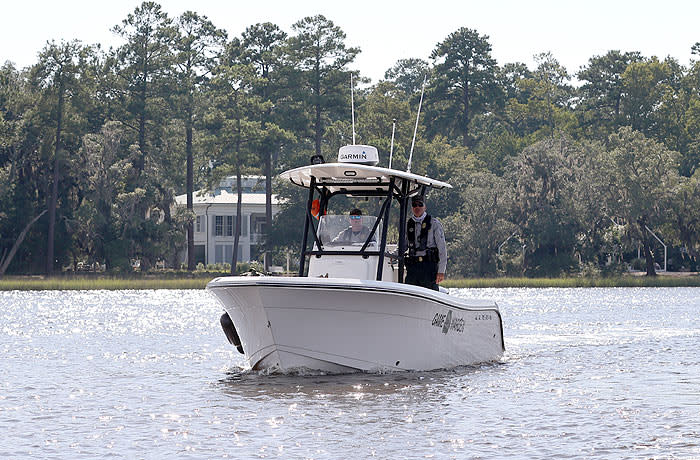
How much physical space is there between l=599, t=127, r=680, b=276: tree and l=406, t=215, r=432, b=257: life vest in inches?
2218

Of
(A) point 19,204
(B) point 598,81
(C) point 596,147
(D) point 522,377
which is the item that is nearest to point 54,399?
(D) point 522,377

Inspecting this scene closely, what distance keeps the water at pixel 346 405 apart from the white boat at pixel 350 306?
34cm

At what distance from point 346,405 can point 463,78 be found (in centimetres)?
8840

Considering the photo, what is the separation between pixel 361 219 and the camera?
18.0 meters

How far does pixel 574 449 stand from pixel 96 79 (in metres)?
73.7

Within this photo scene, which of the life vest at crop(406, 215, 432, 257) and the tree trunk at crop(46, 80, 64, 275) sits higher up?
the tree trunk at crop(46, 80, 64, 275)

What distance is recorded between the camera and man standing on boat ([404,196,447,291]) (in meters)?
18.1

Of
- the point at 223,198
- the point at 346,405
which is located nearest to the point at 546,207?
the point at 223,198

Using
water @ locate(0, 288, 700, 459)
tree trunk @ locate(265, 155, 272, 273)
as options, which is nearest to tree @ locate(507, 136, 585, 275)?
tree trunk @ locate(265, 155, 272, 273)

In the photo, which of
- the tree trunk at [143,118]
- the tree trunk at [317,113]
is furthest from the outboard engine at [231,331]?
the tree trunk at [317,113]

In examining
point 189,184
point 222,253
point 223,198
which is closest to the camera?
point 189,184

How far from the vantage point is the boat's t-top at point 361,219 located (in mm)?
17688

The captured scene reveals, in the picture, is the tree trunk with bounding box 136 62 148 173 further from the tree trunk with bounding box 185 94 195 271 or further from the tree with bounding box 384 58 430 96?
the tree with bounding box 384 58 430 96

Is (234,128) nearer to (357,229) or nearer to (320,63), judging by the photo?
(320,63)
